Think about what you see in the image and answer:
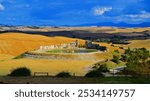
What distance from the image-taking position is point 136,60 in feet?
46.9

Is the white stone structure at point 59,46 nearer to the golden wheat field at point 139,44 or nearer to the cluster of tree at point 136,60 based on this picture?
the cluster of tree at point 136,60

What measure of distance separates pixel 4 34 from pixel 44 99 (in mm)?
3975

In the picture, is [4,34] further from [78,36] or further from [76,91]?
[76,91]

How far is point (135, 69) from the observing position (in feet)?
47.0

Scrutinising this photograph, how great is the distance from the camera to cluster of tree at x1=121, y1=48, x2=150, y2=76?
1416cm

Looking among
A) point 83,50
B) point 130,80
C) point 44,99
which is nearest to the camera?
point 44,99

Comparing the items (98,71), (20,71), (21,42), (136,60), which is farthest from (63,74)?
(136,60)

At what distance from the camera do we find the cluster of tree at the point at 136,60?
14164mm

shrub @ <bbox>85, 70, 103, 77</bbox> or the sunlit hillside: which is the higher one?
the sunlit hillside

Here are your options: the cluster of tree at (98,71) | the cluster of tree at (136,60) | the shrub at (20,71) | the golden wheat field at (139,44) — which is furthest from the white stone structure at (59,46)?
the golden wheat field at (139,44)

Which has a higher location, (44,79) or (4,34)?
(4,34)

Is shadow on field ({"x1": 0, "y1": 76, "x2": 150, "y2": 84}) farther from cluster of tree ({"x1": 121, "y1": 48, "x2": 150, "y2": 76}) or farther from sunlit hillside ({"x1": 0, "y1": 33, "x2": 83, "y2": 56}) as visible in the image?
sunlit hillside ({"x1": 0, "y1": 33, "x2": 83, "y2": 56})

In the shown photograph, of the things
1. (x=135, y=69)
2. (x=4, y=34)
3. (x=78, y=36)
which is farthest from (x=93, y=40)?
(x=4, y=34)

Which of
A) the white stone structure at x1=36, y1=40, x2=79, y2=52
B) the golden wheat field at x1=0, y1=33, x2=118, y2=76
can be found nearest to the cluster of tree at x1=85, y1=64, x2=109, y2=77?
the golden wheat field at x1=0, y1=33, x2=118, y2=76
